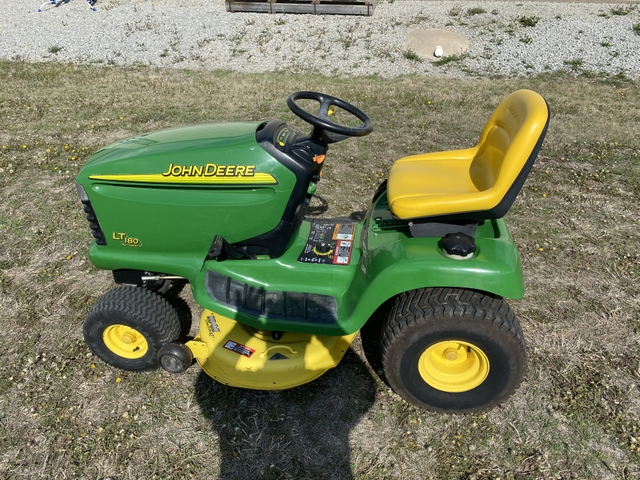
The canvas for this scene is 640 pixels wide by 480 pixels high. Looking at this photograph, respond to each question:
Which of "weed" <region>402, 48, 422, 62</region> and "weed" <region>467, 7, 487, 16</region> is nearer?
"weed" <region>402, 48, 422, 62</region>

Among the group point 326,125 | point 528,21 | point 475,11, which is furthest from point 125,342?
point 475,11

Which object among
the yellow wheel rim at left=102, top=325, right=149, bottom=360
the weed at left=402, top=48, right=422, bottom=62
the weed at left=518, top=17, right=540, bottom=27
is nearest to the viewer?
the yellow wheel rim at left=102, top=325, right=149, bottom=360

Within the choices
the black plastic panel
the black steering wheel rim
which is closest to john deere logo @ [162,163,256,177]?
the black steering wheel rim

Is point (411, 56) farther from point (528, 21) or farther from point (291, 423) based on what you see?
point (291, 423)

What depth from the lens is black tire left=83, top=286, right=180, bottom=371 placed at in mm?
2668

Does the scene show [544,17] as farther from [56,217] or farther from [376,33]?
[56,217]

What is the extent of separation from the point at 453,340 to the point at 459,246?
0.46 meters

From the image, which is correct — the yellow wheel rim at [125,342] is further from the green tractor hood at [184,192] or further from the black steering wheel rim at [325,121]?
the black steering wheel rim at [325,121]

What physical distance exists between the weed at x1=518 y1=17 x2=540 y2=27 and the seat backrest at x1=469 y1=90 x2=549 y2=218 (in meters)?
9.01

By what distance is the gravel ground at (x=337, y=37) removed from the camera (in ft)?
28.9

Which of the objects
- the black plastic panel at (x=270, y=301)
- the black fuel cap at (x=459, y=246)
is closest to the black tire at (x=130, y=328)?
the black plastic panel at (x=270, y=301)

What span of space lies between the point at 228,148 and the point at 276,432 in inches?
59.3

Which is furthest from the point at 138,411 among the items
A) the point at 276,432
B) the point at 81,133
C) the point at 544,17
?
the point at 544,17

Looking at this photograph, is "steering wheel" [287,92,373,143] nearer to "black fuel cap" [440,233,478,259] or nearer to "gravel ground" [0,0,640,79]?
"black fuel cap" [440,233,478,259]
